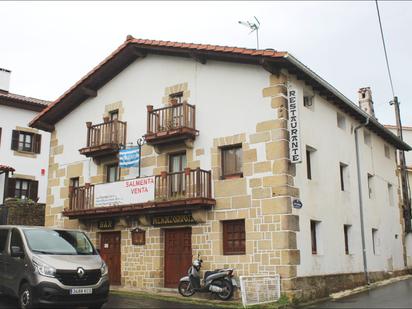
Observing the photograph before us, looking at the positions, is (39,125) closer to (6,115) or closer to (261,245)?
(6,115)

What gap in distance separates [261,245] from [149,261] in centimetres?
447

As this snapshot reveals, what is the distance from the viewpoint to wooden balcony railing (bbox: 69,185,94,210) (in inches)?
706

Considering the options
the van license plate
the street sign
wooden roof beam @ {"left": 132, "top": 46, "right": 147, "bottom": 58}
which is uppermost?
wooden roof beam @ {"left": 132, "top": 46, "right": 147, "bottom": 58}

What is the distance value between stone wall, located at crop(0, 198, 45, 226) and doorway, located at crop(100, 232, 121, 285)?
6.33m

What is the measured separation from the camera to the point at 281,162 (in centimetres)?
1422

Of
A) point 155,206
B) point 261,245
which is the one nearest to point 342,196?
point 261,245

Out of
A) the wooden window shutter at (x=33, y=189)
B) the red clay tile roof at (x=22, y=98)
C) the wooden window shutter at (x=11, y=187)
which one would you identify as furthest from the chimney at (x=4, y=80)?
the wooden window shutter at (x=33, y=189)

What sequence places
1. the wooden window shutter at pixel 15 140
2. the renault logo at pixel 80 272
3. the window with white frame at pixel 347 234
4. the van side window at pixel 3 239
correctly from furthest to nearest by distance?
1. the wooden window shutter at pixel 15 140
2. the window with white frame at pixel 347 234
3. the van side window at pixel 3 239
4. the renault logo at pixel 80 272

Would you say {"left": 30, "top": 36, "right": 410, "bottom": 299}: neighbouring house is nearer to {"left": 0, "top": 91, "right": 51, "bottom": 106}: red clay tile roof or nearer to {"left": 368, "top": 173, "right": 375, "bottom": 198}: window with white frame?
{"left": 368, "top": 173, "right": 375, "bottom": 198}: window with white frame

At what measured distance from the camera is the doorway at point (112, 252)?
58.6 feet

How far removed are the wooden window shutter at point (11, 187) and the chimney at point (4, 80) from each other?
6.02m

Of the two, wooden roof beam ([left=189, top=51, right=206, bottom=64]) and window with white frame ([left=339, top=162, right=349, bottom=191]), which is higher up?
wooden roof beam ([left=189, top=51, right=206, bottom=64])

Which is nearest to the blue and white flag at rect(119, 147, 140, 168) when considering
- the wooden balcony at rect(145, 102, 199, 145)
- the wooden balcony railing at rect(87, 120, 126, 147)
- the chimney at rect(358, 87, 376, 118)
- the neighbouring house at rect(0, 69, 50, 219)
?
the wooden balcony at rect(145, 102, 199, 145)

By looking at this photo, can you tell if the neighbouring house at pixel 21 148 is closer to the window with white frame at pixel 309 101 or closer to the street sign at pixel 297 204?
the window with white frame at pixel 309 101
